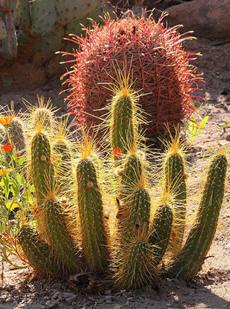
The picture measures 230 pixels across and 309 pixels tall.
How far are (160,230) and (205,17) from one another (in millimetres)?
5513

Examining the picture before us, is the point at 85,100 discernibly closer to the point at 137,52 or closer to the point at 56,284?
the point at 137,52

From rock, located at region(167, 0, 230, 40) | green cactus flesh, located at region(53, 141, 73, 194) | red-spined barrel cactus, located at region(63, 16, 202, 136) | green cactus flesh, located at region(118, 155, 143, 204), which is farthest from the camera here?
rock, located at region(167, 0, 230, 40)

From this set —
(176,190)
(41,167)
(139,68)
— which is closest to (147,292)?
(176,190)

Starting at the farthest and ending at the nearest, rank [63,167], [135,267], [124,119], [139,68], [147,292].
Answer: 1. [139,68]
2. [63,167]
3. [124,119]
4. [147,292]
5. [135,267]

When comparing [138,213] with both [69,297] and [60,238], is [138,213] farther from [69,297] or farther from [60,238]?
[69,297]

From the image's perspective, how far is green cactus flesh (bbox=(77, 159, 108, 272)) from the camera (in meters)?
3.36

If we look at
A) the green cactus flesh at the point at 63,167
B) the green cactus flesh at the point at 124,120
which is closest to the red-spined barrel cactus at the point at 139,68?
the green cactus flesh at the point at 63,167

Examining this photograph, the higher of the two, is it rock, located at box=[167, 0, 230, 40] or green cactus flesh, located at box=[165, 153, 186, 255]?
rock, located at box=[167, 0, 230, 40]

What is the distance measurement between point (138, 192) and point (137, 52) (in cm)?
223

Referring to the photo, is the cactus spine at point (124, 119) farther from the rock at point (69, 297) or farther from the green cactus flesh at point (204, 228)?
the rock at point (69, 297)

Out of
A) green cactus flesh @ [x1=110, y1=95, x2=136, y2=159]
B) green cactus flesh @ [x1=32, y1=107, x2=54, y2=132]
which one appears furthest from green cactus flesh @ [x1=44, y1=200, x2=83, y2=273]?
green cactus flesh @ [x1=32, y1=107, x2=54, y2=132]

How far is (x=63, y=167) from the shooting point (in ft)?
12.9

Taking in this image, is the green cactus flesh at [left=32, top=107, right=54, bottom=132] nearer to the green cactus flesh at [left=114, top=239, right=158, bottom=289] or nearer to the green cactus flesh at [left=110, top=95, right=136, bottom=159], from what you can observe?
the green cactus flesh at [left=110, top=95, right=136, bottom=159]

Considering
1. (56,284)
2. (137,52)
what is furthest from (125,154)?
(137,52)
